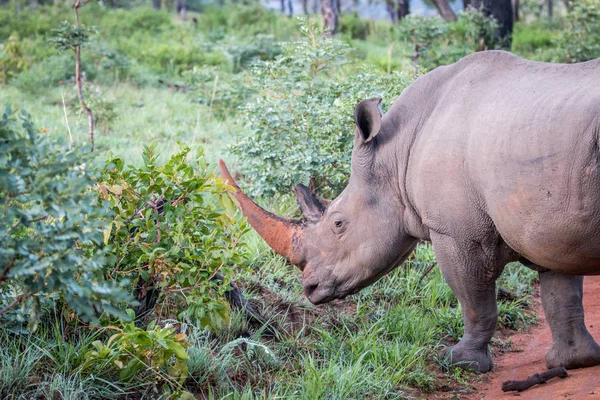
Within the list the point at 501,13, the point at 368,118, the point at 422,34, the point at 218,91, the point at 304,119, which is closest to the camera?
the point at 368,118

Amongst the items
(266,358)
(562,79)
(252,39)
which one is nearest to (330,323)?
(266,358)

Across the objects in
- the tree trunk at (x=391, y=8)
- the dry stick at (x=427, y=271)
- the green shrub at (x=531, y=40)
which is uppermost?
the dry stick at (x=427, y=271)

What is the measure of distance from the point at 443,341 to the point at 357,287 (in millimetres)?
896

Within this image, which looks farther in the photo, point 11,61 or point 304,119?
point 11,61

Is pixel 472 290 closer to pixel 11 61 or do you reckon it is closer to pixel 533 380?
pixel 533 380

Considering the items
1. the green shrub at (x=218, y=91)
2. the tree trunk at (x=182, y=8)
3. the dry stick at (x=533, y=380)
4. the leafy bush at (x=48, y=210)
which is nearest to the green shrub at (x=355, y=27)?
the tree trunk at (x=182, y=8)

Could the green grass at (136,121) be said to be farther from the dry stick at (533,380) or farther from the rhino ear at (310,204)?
the dry stick at (533,380)

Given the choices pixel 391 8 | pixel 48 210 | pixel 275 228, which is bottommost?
pixel 391 8

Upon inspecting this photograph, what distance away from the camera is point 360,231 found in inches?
194

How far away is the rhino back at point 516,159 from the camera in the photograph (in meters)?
3.75

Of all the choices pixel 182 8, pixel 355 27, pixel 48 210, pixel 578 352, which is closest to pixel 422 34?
pixel 578 352

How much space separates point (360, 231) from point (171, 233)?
1232 mm

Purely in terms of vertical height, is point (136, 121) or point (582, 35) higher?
point (582, 35)

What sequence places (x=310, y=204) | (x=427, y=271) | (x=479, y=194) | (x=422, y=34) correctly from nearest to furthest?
(x=479, y=194) < (x=310, y=204) < (x=427, y=271) < (x=422, y=34)
